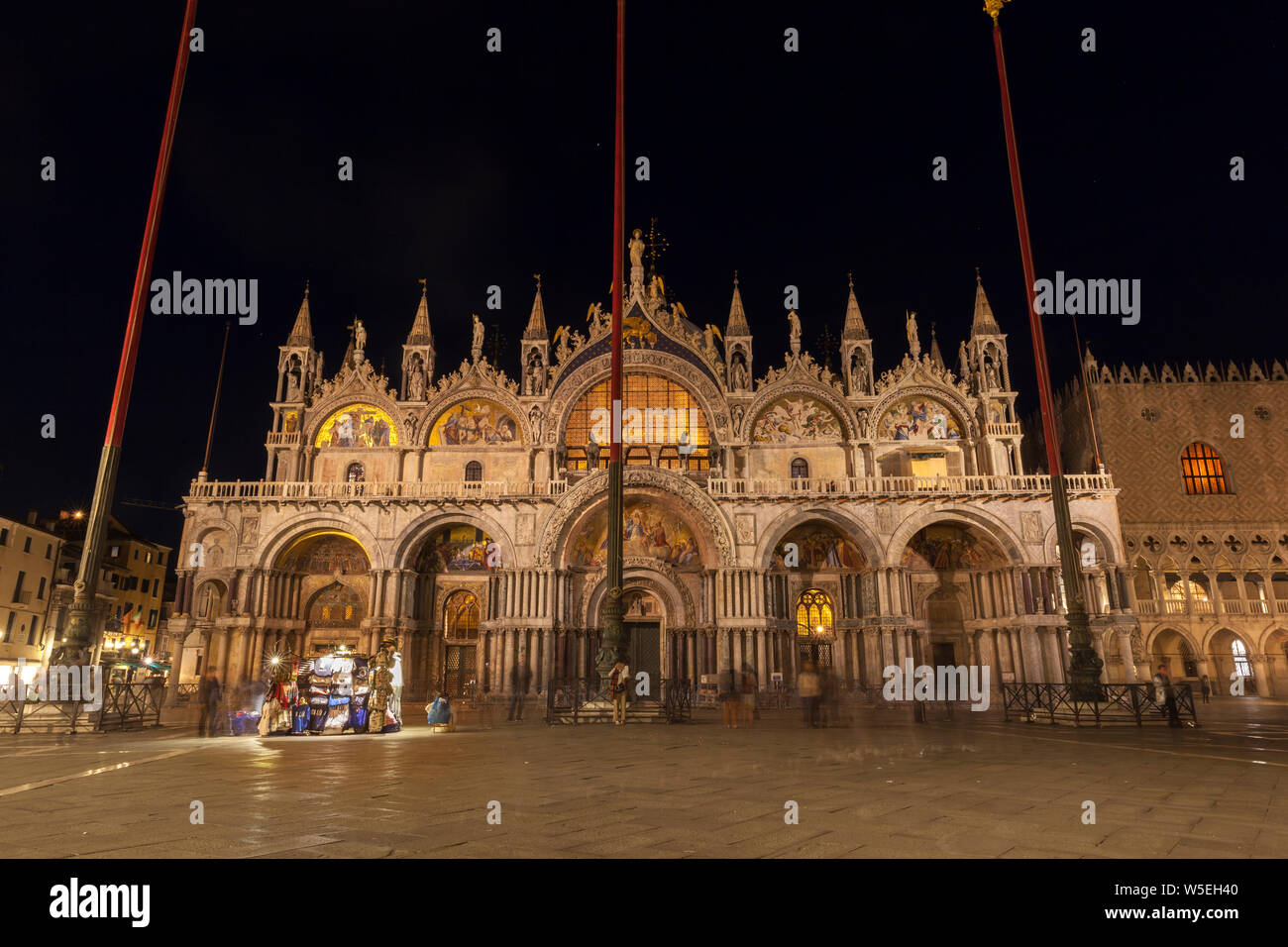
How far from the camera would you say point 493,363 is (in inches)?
1480

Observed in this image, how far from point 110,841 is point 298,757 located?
633 centimetres

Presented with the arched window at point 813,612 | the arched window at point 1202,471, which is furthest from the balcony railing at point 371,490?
the arched window at point 1202,471

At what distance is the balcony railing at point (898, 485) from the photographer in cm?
3027

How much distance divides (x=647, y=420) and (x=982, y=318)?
16.9 metres

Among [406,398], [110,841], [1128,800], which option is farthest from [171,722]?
[1128,800]

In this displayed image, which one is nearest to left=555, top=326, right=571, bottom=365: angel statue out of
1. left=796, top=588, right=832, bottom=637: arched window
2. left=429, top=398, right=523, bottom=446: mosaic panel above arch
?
left=429, top=398, right=523, bottom=446: mosaic panel above arch

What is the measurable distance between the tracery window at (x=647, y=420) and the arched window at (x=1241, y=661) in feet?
92.1

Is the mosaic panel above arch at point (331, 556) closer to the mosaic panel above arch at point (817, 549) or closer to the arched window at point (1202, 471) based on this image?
the mosaic panel above arch at point (817, 549)

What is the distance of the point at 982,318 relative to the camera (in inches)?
1391

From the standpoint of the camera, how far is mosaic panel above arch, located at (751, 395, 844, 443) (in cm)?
3384

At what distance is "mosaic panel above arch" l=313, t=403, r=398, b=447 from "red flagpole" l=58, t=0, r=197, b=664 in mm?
17323

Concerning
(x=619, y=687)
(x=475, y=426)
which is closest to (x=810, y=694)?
(x=619, y=687)

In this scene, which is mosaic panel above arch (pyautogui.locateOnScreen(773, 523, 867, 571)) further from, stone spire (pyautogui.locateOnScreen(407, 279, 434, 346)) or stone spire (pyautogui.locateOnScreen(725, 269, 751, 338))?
stone spire (pyautogui.locateOnScreen(407, 279, 434, 346))
